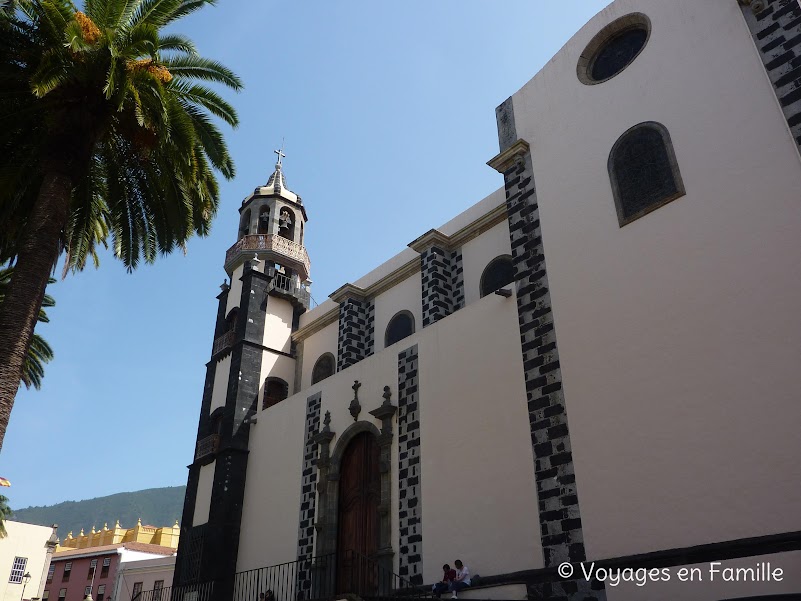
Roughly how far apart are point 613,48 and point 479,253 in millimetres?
6109

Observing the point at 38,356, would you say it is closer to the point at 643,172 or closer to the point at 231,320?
the point at 231,320

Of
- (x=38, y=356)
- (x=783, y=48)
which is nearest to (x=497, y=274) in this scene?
(x=783, y=48)

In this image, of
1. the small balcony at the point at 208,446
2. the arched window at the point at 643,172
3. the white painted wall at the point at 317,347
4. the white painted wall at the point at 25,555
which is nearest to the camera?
the arched window at the point at 643,172

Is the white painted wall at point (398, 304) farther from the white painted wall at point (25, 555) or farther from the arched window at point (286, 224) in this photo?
the white painted wall at point (25, 555)

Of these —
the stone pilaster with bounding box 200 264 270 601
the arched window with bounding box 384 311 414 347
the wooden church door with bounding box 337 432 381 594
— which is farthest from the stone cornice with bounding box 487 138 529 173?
the stone pilaster with bounding box 200 264 270 601

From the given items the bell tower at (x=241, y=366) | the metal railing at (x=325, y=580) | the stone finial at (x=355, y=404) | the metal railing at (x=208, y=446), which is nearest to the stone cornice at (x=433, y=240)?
the stone finial at (x=355, y=404)

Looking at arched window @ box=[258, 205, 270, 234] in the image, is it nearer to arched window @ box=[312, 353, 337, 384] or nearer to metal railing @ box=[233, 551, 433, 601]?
arched window @ box=[312, 353, 337, 384]

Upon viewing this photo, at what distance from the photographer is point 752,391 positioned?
9.14 m

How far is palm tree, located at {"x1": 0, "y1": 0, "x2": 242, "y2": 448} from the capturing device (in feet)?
34.1

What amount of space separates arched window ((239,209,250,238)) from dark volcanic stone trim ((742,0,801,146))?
60.0 feet

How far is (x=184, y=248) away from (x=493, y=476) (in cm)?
764

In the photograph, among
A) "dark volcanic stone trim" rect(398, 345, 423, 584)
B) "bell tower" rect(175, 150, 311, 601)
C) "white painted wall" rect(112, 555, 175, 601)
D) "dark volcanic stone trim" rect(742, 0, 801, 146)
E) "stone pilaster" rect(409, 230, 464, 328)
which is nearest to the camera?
"dark volcanic stone trim" rect(742, 0, 801, 146)

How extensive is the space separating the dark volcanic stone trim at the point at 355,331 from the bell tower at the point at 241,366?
298cm

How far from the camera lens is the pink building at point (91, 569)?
40344 mm
